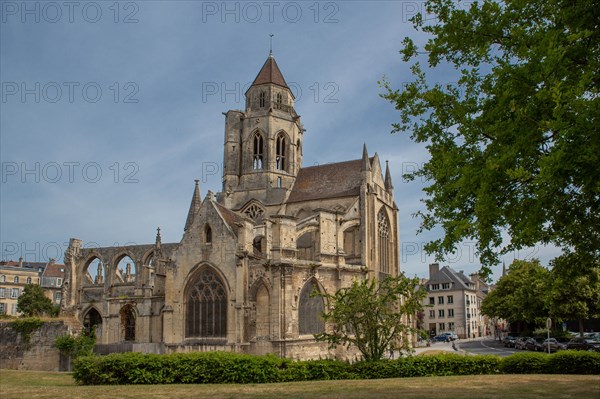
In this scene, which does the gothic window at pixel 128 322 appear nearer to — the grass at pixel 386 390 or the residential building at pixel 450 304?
the grass at pixel 386 390

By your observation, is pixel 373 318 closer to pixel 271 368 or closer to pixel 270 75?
pixel 271 368

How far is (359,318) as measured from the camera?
21203mm

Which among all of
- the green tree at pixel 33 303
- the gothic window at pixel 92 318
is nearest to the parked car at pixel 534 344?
the gothic window at pixel 92 318

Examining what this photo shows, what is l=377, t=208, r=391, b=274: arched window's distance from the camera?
133 feet

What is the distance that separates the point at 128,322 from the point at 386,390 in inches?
1083

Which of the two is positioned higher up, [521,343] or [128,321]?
[128,321]

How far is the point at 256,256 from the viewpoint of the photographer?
103ft

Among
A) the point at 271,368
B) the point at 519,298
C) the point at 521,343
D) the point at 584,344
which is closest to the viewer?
the point at 271,368

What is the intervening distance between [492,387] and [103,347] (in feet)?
77.5

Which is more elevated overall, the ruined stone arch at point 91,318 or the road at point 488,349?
the ruined stone arch at point 91,318

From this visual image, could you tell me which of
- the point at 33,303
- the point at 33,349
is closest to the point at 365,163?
the point at 33,349

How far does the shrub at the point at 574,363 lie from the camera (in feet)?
63.6

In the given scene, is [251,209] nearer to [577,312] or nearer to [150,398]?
[577,312]

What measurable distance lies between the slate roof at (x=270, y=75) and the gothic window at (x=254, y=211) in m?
10.9
